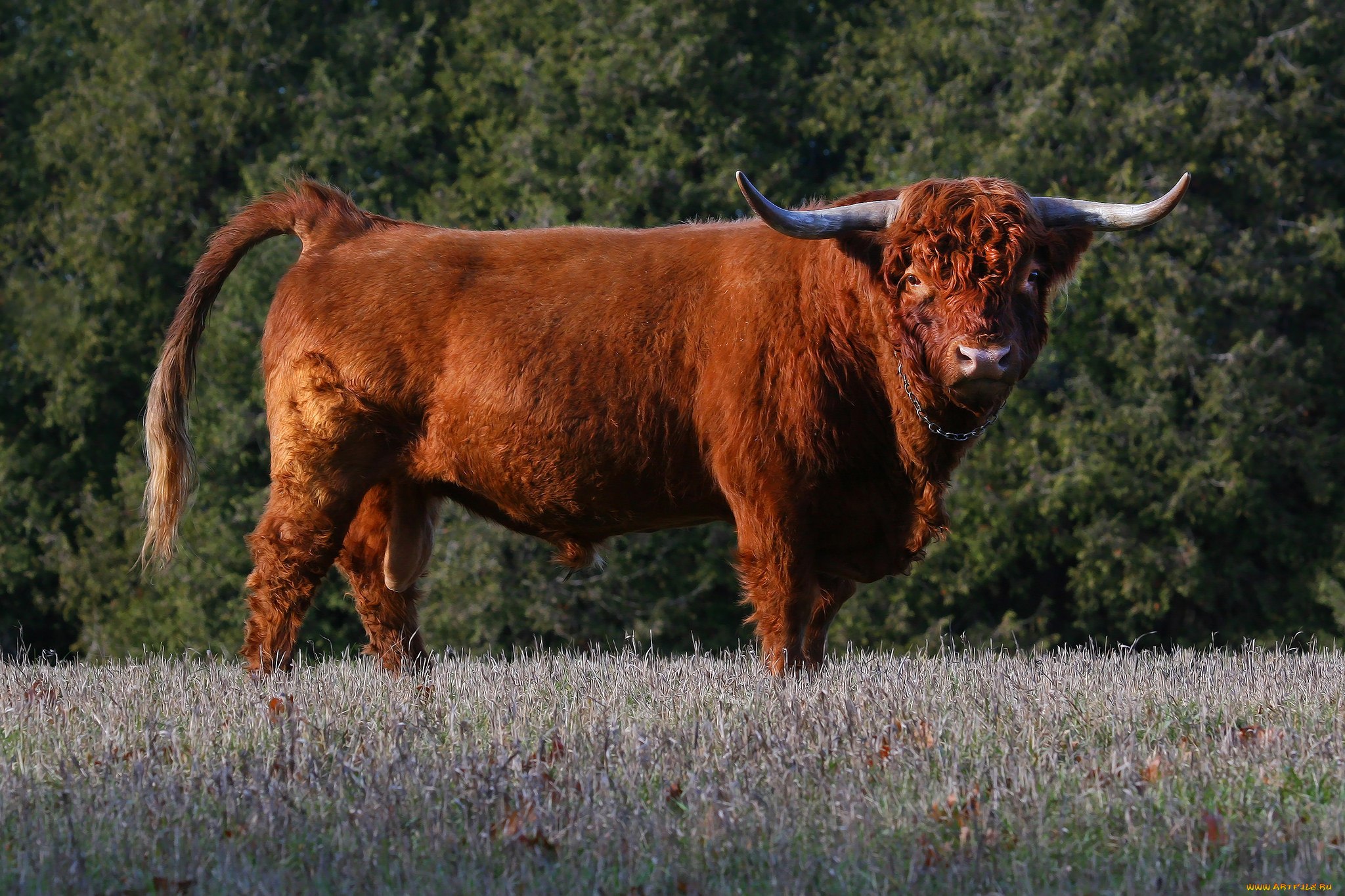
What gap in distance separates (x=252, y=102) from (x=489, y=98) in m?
2.84

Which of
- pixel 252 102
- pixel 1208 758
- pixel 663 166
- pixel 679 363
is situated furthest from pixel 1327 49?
pixel 1208 758

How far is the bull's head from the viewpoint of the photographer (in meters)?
5.15

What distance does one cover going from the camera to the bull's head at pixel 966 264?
5148 millimetres

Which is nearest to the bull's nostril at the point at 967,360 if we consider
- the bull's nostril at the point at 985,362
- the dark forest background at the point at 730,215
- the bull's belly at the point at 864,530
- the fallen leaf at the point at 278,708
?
the bull's nostril at the point at 985,362

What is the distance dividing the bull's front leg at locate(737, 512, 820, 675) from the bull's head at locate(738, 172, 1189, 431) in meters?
0.67

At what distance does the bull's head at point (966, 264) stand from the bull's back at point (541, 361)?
75 centimetres

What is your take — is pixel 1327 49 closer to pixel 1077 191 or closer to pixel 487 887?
pixel 1077 191

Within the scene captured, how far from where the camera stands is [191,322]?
22.8 ft

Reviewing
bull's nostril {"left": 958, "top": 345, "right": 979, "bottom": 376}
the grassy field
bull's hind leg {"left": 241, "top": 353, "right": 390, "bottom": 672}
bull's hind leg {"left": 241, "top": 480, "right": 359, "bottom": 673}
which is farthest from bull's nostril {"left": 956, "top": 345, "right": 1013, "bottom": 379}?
bull's hind leg {"left": 241, "top": 480, "right": 359, "bottom": 673}

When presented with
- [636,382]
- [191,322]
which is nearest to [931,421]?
[636,382]

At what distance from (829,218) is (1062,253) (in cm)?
83

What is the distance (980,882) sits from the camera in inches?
126

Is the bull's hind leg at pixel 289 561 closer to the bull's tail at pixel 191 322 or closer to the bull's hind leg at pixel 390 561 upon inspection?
the bull's hind leg at pixel 390 561

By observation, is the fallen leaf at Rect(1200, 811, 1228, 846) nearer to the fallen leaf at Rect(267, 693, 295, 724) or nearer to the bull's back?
the fallen leaf at Rect(267, 693, 295, 724)
